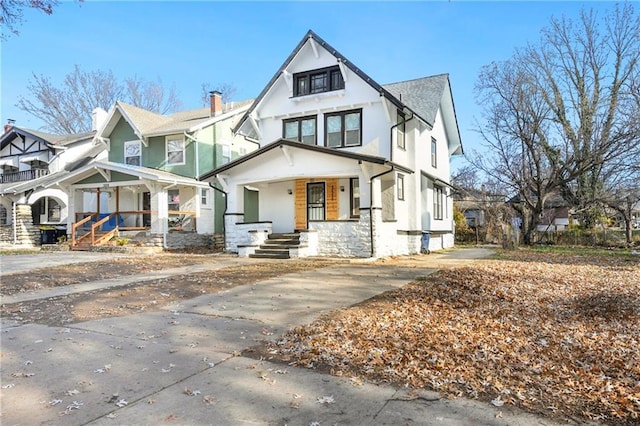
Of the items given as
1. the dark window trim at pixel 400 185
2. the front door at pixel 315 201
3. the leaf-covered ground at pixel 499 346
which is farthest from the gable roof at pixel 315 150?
the leaf-covered ground at pixel 499 346

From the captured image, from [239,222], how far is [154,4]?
7896 mm

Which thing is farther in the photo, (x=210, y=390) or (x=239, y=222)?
(x=239, y=222)

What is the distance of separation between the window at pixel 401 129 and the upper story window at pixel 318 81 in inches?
103

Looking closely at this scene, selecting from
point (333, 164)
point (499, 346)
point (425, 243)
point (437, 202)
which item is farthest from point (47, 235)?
point (499, 346)

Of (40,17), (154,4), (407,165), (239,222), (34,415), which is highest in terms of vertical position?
(154,4)

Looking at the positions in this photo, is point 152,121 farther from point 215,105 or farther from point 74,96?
point 74,96

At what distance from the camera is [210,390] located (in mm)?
3260

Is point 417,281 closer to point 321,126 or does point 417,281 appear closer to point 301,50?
point 321,126

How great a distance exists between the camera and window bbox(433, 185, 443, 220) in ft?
67.5

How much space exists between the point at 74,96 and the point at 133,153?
20054 millimetres

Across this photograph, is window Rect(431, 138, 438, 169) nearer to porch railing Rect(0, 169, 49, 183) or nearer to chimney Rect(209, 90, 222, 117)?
chimney Rect(209, 90, 222, 117)

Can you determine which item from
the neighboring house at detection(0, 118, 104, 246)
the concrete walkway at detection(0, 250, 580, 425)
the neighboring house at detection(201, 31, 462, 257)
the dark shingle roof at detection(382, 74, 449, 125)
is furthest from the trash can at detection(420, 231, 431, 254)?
the neighboring house at detection(0, 118, 104, 246)

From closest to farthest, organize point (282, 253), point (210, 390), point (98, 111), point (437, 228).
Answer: point (210, 390), point (282, 253), point (437, 228), point (98, 111)

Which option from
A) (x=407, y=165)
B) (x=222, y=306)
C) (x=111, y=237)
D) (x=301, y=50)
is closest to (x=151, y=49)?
(x=301, y=50)
